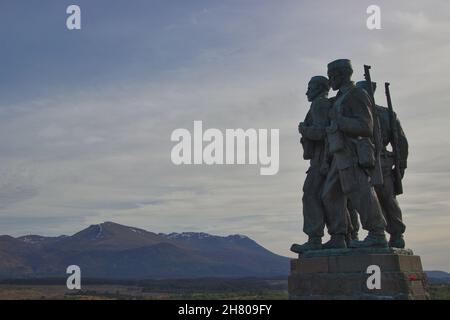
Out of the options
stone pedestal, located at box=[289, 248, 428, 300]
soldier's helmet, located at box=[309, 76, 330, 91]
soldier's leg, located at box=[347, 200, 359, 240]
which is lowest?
stone pedestal, located at box=[289, 248, 428, 300]

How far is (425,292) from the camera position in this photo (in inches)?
481

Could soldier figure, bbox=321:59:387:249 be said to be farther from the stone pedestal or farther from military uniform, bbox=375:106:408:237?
military uniform, bbox=375:106:408:237

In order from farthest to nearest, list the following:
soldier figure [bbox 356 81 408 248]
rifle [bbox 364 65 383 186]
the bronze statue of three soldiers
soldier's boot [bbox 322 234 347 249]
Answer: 1. soldier figure [bbox 356 81 408 248]
2. soldier's boot [bbox 322 234 347 249]
3. rifle [bbox 364 65 383 186]
4. the bronze statue of three soldiers

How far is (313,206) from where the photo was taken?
13.3 metres

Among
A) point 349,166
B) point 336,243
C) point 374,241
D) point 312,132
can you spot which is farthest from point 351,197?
point 312,132

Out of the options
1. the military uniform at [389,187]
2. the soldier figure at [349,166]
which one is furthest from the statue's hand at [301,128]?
the military uniform at [389,187]

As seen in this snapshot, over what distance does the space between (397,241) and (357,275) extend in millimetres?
2140

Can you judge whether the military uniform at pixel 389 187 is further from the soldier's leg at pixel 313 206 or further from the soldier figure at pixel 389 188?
the soldier's leg at pixel 313 206

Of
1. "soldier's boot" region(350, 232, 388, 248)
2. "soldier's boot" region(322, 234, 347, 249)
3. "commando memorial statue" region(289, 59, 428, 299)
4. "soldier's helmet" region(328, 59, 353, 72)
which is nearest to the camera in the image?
"commando memorial statue" region(289, 59, 428, 299)

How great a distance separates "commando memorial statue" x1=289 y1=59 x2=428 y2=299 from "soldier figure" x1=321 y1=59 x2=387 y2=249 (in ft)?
0.07

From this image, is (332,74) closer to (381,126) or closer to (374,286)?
(381,126)

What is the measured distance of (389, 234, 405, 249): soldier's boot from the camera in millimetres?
13130

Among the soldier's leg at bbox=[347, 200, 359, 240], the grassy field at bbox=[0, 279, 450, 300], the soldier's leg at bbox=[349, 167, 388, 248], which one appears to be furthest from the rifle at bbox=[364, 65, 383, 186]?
the grassy field at bbox=[0, 279, 450, 300]
